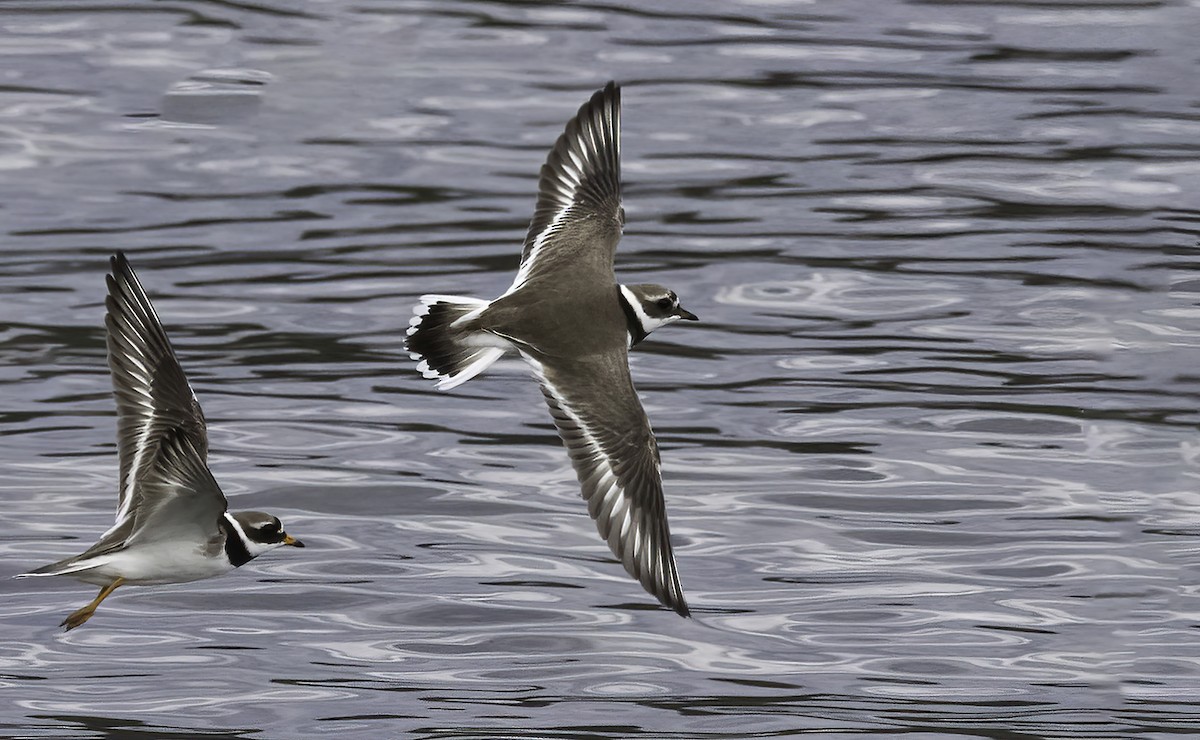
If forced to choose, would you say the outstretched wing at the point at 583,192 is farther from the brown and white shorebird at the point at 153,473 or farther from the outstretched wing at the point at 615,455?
the brown and white shorebird at the point at 153,473

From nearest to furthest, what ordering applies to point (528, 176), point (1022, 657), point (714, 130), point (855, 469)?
point (1022, 657), point (855, 469), point (528, 176), point (714, 130)

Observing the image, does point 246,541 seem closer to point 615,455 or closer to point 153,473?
point 153,473

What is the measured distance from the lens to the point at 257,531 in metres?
8.59

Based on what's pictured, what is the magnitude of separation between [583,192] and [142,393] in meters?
2.75

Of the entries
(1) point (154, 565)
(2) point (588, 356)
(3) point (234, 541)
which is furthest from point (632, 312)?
(1) point (154, 565)

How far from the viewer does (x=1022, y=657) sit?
37.6ft

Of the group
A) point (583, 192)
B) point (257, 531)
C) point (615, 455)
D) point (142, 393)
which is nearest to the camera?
point (142, 393)

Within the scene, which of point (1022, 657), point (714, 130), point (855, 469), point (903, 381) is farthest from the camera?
point (714, 130)

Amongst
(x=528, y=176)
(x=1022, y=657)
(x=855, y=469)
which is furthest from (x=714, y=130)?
(x=1022, y=657)

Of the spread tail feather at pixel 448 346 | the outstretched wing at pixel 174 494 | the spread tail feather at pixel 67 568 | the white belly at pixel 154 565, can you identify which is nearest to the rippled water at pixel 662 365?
the spread tail feather at pixel 448 346

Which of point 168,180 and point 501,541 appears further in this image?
point 168,180

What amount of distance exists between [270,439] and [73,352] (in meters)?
2.11

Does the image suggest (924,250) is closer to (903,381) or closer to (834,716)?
(903,381)

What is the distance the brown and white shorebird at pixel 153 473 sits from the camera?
820cm
